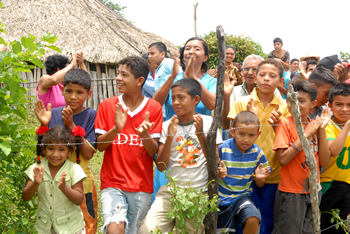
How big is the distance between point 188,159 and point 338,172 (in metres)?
1.47

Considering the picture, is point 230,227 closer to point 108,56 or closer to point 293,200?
point 293,200

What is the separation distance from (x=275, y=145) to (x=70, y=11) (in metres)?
9.49

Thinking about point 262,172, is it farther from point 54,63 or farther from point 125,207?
point 54,63

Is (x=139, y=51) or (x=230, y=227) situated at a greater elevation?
(x=139, y=51)

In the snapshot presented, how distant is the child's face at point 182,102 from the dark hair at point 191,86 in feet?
0.12

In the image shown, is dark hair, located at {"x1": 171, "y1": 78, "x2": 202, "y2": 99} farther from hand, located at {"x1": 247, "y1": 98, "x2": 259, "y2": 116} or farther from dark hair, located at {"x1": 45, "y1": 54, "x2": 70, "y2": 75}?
dark hair, located at {"x1": 45, "y1": 54, "x2": 70, "y2": 75}

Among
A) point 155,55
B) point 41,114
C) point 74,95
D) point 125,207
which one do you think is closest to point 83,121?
point 74,95

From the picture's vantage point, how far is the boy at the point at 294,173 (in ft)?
9.43

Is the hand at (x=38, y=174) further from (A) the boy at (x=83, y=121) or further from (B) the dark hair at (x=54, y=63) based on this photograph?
(B) the dark hair at (x=54, y=63)

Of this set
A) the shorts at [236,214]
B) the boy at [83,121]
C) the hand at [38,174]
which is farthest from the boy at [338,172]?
the hand at [38,174]

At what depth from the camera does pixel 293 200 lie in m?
2.90

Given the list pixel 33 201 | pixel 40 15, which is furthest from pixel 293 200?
pixel 40 15

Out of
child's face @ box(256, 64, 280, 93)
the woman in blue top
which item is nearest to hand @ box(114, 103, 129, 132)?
the woman in blue top

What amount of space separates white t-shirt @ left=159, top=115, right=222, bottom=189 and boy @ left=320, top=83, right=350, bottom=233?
3.77ft
